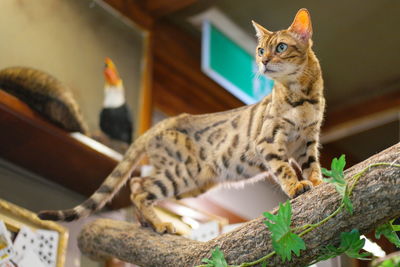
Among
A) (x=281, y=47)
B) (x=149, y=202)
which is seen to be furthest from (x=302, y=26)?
(x=149, y=202)

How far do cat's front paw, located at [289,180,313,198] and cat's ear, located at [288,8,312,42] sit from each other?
12.6 inches

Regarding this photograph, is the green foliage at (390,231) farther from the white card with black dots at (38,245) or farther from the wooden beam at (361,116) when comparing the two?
the white card with black dots at (38,245)

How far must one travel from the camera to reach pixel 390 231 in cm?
119

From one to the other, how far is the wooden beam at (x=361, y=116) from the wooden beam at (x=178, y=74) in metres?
0.78

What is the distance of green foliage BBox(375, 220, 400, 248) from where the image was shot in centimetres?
118

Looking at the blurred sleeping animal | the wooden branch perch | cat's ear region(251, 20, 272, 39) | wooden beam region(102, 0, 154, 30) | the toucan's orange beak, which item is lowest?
the wooden branch perch

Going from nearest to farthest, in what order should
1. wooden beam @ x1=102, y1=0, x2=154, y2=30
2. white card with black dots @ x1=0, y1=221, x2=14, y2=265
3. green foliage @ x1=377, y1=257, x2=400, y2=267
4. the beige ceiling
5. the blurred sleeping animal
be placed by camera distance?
1. green foliage @ x1=377, y1=257, x2=400, y2=267
2. the beige ceiling
3. white card with black dots @ x1=0, y1=221, x2=14, y2=265
4. the blurred sleeping animal
5. wooden beam @ x1=102, y1=0, x2=154, y2=30

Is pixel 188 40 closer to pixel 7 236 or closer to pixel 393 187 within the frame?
pixel 7 236

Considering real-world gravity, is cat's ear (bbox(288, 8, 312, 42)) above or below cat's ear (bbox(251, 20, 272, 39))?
below

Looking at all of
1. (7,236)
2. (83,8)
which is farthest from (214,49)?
(7,236)

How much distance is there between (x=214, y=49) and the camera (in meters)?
2.04

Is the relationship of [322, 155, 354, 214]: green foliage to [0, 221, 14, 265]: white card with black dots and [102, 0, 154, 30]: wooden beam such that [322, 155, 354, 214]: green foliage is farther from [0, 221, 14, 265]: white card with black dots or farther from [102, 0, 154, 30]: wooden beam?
[102, 0, 154, 30]: wooden beam

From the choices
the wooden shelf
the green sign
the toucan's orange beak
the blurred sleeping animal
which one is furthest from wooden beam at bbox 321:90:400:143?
the toucan's orange beak

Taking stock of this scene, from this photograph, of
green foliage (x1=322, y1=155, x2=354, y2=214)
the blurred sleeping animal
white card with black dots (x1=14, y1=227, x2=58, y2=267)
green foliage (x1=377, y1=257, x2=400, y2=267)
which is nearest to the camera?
green foliage (x1=377, y1=257, x2=400, y2=267)
